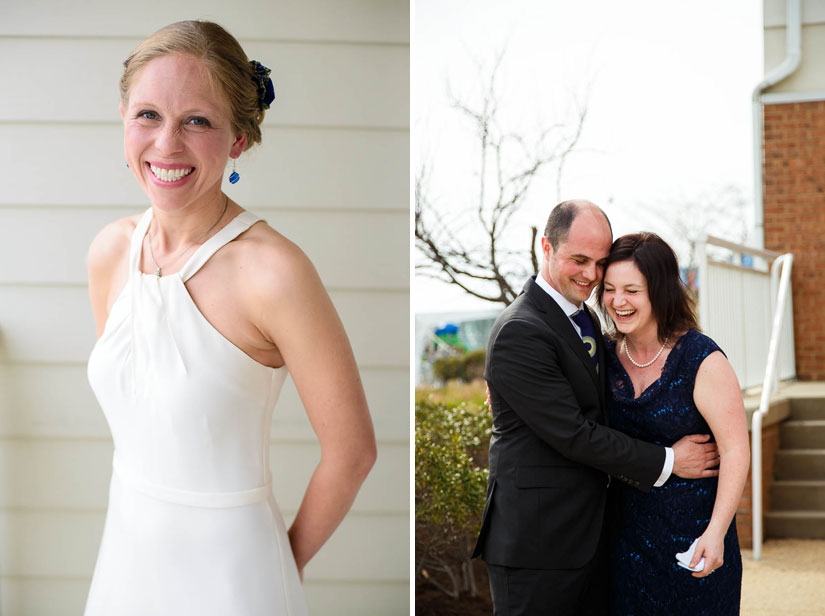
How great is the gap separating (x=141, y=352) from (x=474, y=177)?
11.1 feet

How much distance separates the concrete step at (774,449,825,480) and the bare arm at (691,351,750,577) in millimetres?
4080

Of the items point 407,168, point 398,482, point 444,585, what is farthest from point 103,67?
point 444,585

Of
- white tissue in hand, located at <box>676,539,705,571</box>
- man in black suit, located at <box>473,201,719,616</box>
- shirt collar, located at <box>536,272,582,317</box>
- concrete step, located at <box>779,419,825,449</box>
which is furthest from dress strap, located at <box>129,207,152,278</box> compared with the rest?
concrete step, located at <box>779,419,825,449</box>

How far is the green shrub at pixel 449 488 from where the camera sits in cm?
409

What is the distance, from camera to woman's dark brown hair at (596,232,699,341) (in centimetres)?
197

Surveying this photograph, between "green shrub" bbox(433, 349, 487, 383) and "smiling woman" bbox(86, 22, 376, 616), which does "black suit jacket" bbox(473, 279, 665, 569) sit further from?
"green shrub" bbox(433, 349, 487, 383)

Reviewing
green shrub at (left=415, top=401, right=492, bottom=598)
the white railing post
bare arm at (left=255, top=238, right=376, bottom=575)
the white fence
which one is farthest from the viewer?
the white fence

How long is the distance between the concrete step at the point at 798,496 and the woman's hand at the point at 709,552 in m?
3.88

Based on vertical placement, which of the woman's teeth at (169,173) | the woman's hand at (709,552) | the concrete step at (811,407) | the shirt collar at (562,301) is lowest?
the concrete step at (811,407)

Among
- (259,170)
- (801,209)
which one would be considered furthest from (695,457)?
(801,209)

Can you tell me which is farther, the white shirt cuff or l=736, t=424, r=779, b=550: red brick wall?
l=736, t=424, r=779, b=550: red brick wall

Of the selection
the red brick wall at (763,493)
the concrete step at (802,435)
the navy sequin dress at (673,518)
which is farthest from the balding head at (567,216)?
the concrete step at (802,435)

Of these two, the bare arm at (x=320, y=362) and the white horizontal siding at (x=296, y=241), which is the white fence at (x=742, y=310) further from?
the bare arm at (x=320, y=362)

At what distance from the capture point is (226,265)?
4.12 feet
